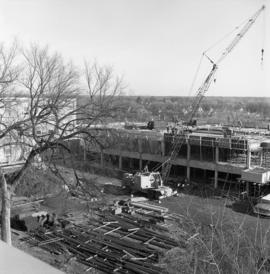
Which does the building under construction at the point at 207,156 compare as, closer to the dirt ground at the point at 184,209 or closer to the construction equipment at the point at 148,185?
the construction equipment at the point at 148,185

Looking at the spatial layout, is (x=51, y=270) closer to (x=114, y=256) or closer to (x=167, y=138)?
(x=114, y=256)

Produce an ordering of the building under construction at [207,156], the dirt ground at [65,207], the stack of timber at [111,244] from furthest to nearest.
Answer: the building under construction at [207,156] < the dirt ground at [65,207] < the stack of timber at [111,244]

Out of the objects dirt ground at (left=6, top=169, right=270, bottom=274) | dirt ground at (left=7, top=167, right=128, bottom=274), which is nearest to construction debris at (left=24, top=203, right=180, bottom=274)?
dirt ground at (left=7, top=167, right=128, bottom=274)

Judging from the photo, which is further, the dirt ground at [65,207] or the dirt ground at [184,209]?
the dirt ground at [184,209]

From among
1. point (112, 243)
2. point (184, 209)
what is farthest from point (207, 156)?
point (112, 243)

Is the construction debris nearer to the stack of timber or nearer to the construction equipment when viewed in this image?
the stack of timber

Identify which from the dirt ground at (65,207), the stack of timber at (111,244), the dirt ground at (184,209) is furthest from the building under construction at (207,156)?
the stack of timber at (111,244)

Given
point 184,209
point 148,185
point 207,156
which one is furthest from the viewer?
point 207,156

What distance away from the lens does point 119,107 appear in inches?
215

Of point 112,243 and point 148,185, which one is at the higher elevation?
point 112,243

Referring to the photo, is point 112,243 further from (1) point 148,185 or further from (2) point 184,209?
(1) point 148,185

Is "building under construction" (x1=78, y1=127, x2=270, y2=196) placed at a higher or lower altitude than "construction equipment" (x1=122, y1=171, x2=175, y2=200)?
higher

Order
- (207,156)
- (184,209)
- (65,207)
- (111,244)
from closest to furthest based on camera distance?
(111,244) → (65,207) → (184,209) → (207,156)

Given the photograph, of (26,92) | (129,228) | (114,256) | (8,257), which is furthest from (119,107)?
(8,257)
